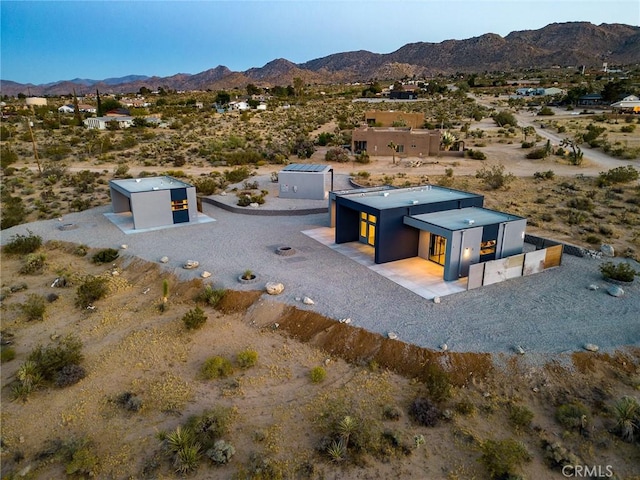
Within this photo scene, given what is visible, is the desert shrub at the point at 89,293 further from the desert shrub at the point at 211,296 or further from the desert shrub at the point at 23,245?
the desert shrub at the point at 23,245

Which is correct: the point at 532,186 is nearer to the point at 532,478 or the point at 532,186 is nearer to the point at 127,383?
the point at 532,478

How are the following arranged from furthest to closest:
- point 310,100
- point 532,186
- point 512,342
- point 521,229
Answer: point 310,100 → point 532,186 → point 521,229 → point 512,342

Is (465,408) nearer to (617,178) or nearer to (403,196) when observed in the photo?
(403,196)

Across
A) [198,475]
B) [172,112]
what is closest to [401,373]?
[198,475]

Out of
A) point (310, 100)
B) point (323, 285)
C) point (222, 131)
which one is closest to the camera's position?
point (323, 285)

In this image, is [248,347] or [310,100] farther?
[310,100]

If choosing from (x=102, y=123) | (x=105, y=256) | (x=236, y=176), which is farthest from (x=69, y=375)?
(x=102, y=123)
